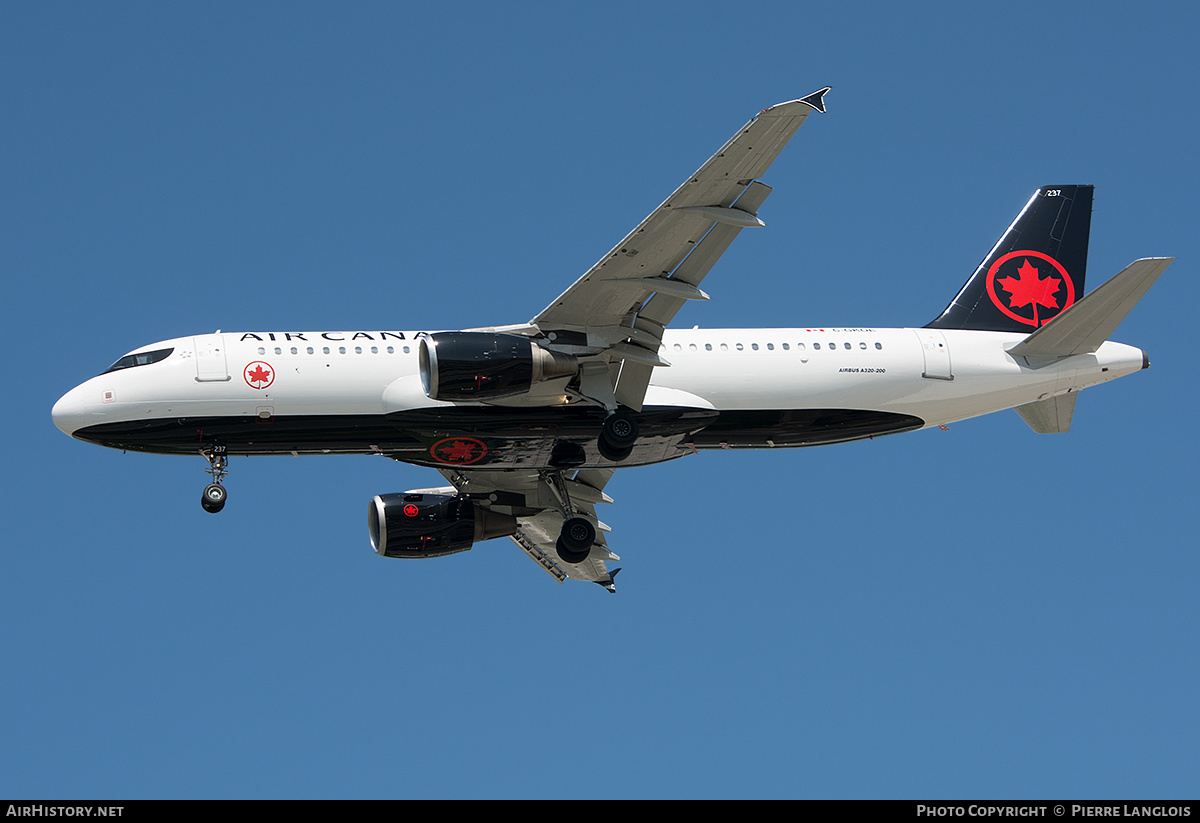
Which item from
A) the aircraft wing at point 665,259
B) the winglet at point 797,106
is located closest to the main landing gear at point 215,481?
the aircraft wing at point 665,259

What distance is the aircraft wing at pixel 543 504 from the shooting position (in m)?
43.8

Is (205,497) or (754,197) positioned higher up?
(754,197)

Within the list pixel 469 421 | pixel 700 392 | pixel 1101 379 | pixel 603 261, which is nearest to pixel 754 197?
pixel 603 261

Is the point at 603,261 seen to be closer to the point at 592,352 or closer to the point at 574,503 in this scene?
the point at 592,352

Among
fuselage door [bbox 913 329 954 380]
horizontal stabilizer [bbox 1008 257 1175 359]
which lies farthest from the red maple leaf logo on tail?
fuselage door [bbox 913 329 954 380]

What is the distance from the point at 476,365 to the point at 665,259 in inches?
200

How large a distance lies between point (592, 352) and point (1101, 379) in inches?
571

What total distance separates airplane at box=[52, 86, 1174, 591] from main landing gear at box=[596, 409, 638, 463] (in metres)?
0.05

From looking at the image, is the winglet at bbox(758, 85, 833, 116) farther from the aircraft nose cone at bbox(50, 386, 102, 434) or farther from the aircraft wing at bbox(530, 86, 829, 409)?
the aircraft nose cone at bbox(50, 386, 102, 434)

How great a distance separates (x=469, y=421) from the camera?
1454 inches

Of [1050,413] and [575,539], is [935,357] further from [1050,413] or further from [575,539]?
[575,539]

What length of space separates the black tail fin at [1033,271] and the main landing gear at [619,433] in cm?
1031

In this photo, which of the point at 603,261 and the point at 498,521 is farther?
the point at 498,521
